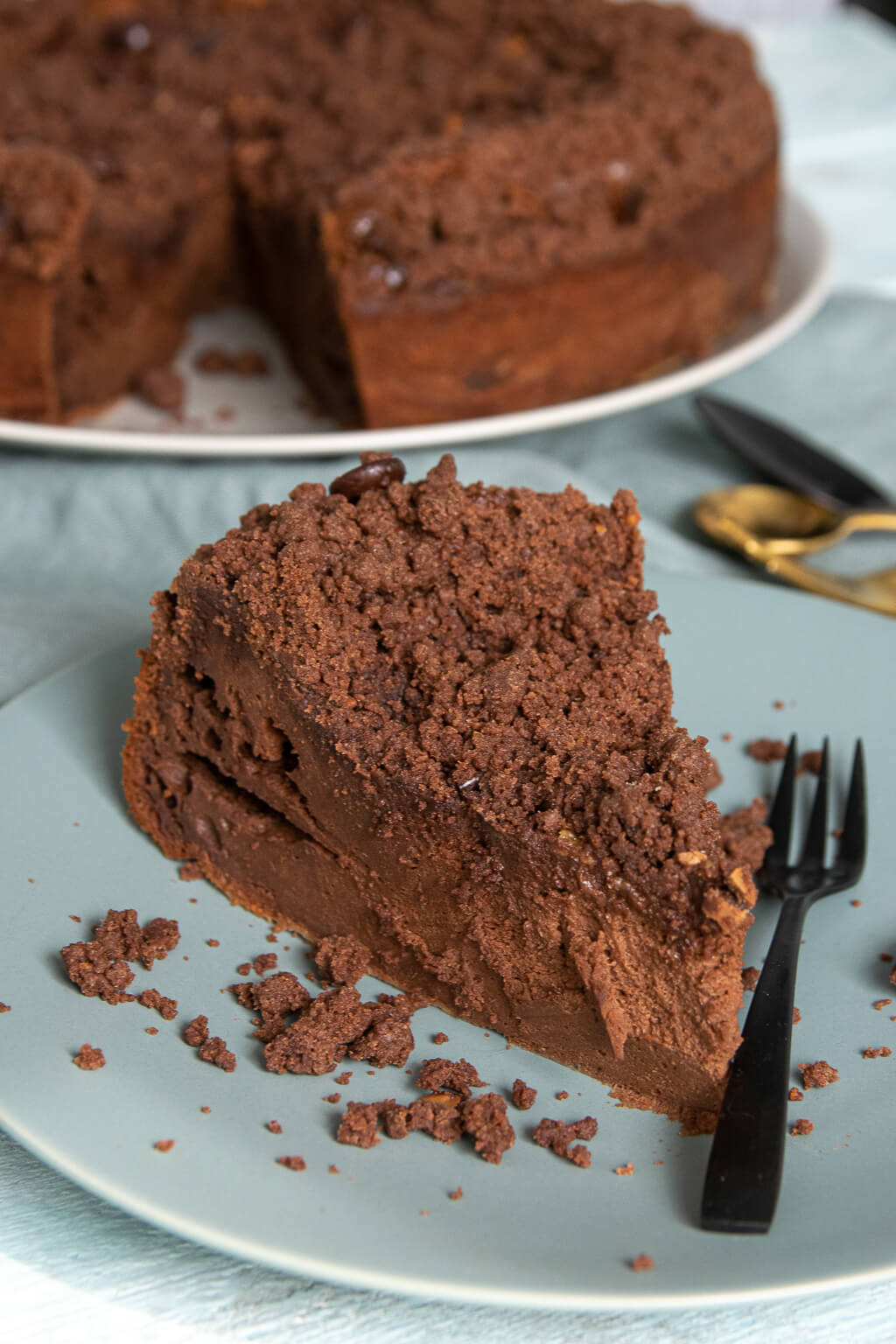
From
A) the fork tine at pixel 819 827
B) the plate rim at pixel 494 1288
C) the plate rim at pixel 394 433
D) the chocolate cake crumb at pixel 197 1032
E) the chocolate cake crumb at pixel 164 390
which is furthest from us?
the chocolate cake crumb at pixel 164 390

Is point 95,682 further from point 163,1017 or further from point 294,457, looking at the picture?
point 294,457

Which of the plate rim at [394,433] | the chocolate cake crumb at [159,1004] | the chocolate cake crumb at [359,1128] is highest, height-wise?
the plate rim at [394,433]

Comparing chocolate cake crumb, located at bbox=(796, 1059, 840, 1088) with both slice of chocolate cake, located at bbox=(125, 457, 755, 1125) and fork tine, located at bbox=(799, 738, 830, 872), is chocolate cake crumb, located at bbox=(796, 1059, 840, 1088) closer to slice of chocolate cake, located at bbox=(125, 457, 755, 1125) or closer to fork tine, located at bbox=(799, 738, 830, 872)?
slice of chocolate cake, located at bbox=(125, 457, 755, 1125)

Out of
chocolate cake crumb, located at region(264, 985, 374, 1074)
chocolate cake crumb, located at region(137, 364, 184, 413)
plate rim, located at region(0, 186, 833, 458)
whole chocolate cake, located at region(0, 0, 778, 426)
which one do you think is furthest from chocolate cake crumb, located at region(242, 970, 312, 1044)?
chocolate cake crumb, located at region(137, 364, 184, 413)

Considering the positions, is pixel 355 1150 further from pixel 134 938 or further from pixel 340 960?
pixel 134 938

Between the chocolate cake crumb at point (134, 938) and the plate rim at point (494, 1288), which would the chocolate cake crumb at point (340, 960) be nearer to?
the chocolate cake crumb at point (134, 938)

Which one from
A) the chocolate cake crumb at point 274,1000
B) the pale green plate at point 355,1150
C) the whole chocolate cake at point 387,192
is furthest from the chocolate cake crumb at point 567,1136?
the whole chocolate cake at point 387,192
